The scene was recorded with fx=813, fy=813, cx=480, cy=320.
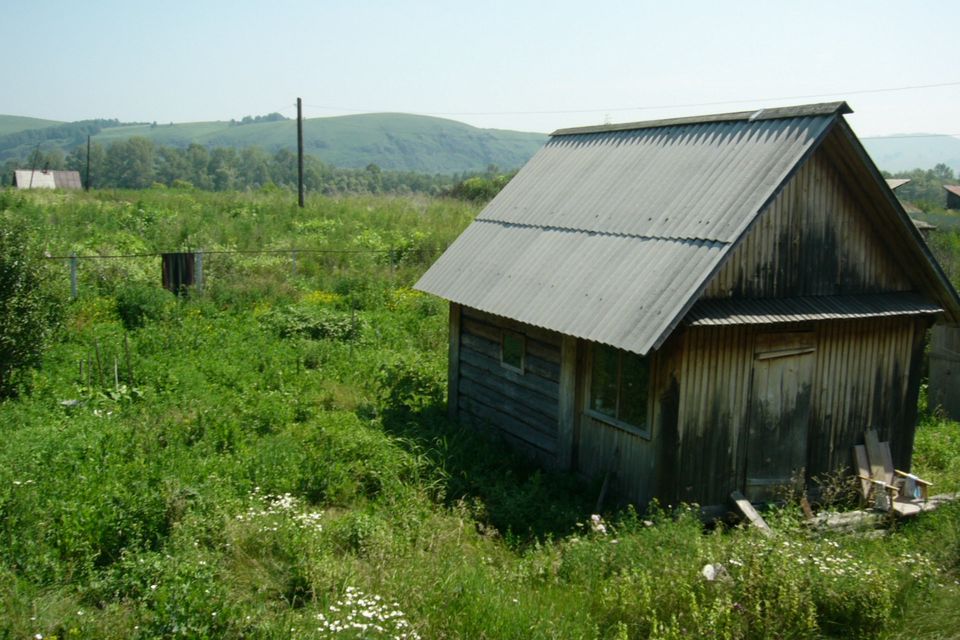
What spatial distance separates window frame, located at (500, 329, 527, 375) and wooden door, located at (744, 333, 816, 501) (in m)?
3.08

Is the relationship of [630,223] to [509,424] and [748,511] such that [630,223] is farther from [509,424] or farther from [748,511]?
[748,511]

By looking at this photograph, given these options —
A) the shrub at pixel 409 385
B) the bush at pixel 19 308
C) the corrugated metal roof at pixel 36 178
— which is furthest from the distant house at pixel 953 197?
the corrugated metal roof at pixel 36 178

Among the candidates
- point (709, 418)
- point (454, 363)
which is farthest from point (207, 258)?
point (709, 418)

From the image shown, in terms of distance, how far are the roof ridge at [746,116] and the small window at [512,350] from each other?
139 inches

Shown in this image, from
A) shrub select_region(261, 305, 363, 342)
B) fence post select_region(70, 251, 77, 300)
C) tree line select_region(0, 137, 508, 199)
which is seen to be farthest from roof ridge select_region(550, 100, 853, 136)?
tree line select_region(0, 137, 508, 199)

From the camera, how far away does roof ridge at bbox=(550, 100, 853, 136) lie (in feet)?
29.0

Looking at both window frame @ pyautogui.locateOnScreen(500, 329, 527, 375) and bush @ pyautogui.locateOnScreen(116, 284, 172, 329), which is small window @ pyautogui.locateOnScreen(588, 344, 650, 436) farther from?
bush @ pyautogui.locateOnScreen(116, 284, 172, 329)

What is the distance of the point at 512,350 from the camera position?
11406 mm

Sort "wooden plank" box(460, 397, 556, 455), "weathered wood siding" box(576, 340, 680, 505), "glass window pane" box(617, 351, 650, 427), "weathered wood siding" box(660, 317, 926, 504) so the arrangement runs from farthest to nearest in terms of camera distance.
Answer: "wooden plank" box(460, 397, 556, 455) < "glass window pane" box(617, 351, 650, 427) < "weathered wood siding" box(660, 317, 926, 504) < "weathered wood siding" box(576, 340, 680, 505)

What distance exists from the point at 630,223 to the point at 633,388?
6.83 feet

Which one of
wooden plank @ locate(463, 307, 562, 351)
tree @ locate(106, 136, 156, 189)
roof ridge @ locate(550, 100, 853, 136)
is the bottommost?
wooden plank @ locate(463, 307, 562, 351)

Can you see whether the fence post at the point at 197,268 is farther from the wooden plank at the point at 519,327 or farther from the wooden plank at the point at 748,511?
the wooden plank at the point at 748,511

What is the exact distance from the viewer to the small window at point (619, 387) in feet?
30.3

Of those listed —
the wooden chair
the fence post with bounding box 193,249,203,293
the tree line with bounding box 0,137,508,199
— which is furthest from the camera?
the tree line with bounding box 0,137,508,199
